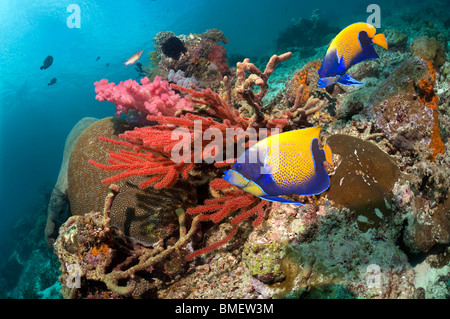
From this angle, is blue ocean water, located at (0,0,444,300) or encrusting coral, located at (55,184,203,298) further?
blue ocean water, located at (0,0,444,300)

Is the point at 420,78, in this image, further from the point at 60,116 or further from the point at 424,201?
the point at 60,116

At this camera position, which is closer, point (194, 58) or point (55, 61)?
point (194, 58)

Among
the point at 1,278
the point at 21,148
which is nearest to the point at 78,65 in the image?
the point at 21,148

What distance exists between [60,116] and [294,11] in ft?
217

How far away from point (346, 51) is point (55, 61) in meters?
67.3

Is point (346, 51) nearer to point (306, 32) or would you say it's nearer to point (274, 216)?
point (274, 216)

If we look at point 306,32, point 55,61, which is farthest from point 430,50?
point 55,61

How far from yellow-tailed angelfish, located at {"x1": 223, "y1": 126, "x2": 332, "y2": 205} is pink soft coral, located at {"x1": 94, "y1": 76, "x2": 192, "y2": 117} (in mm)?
2348

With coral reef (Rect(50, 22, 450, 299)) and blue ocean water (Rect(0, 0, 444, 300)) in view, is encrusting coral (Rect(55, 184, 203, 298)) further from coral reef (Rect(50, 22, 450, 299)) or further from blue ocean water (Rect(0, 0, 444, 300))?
blue ocean water (Rect(0, 0, 444, 300))

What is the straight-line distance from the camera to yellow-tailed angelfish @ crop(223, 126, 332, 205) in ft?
3.84

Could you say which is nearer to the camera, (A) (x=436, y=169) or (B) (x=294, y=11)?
(A) (x=436, y=169)

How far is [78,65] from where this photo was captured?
51938 mm

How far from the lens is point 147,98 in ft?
11.7

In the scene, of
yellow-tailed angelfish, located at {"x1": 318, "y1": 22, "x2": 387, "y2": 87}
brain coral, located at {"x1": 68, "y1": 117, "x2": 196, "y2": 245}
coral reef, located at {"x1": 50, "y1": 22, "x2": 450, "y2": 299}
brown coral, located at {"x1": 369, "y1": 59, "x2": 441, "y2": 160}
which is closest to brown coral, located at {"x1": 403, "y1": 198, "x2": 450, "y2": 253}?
coral reef, located at {"x1": 50, "y1": 22, "x2": 450, "y2": 299}
